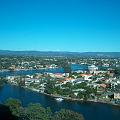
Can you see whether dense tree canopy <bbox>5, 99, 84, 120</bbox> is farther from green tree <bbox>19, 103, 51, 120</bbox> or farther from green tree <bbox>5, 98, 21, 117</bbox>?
green tree <bbox>5, 98, 21, 117</bbox>

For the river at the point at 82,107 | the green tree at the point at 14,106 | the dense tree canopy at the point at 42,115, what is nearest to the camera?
the dense tree canopy at the point at 42,115

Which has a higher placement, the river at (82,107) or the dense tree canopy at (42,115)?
the dense tree canopy at (42,115)

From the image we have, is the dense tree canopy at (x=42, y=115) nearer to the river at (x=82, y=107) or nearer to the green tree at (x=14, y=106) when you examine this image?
the green tree at (x=14, y=106)

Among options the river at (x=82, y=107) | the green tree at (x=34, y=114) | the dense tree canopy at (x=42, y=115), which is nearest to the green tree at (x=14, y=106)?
the dense tree canopy at (x=42, y=115)

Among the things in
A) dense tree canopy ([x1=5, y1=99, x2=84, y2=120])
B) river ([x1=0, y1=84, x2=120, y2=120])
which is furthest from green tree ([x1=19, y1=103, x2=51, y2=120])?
river ([x1=0, y1=84, x2=120, y2=120])

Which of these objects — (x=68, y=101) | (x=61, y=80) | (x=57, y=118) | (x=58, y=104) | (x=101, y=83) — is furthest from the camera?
(x=61, y=80)

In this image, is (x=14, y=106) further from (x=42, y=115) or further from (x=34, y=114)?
(x=42, y=115)

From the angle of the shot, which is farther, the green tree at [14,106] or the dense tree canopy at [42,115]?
the green tree at [14,106]

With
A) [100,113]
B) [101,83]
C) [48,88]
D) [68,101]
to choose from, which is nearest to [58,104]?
[68,101]

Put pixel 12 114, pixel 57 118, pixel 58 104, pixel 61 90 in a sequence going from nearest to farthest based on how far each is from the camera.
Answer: pixel 57 118 < pixel 12 114 < pixel 58 104 < pixel 61 90

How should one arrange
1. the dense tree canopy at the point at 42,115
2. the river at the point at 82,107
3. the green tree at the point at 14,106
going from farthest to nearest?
the river at the point at 82,107, the green tree at the point at 14,106, the dense tree canopy at the point at 42,115

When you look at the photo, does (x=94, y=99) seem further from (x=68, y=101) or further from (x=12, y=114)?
(x=12, y=114)
